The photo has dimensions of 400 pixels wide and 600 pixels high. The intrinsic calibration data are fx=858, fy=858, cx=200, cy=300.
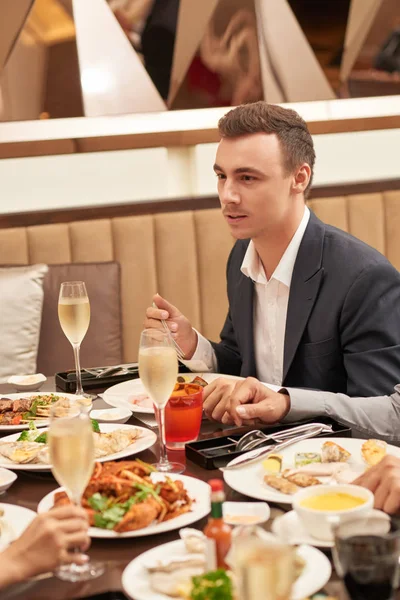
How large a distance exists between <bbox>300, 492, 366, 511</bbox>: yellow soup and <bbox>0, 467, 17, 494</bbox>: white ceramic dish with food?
52cm

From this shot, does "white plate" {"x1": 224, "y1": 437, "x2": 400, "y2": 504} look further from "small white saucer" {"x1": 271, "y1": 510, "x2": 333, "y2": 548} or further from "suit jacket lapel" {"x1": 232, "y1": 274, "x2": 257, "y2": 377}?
"suit jacket lapel" {"x1": 232, "y1": 274, "x2": 257, "y2": 377}

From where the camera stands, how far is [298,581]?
0.97 meters

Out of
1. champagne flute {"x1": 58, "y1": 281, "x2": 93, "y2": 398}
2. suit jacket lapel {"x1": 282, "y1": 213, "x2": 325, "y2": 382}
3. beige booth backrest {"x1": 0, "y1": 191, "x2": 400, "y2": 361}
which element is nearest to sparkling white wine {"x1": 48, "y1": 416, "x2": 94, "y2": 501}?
champagne flute {"x1": 58, "y1": 281, "x2": 93, "y2": 398}

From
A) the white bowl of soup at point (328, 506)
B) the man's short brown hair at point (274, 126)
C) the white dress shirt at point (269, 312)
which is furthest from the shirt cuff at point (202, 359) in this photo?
the white bowl of soup at point (328, 506)

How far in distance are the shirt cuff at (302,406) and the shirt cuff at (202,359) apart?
1.61 feet

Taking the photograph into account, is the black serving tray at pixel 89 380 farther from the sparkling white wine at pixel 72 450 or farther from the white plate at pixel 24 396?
the sparkling white wine at pixel 72 450

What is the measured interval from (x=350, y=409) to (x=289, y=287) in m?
0.62

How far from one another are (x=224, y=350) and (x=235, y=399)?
0.89 meters

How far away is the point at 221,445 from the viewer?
1554 millimetres

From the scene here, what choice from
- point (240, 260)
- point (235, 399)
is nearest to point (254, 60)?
point (240, 260)

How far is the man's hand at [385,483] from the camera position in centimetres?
118

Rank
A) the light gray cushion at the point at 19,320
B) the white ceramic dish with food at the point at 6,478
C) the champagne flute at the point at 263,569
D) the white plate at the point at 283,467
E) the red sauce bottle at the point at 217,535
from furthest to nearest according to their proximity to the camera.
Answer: the light gray cushion at the point at 19,320, the white ceramic dish with food at the point at 6,478, the white plate at the point at 283,467, the red sauce bottle at the point at 217,535, the champagne flute at the point at 263,569

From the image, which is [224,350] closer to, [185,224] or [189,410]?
[189,410]

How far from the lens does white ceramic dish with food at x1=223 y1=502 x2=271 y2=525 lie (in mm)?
1169
